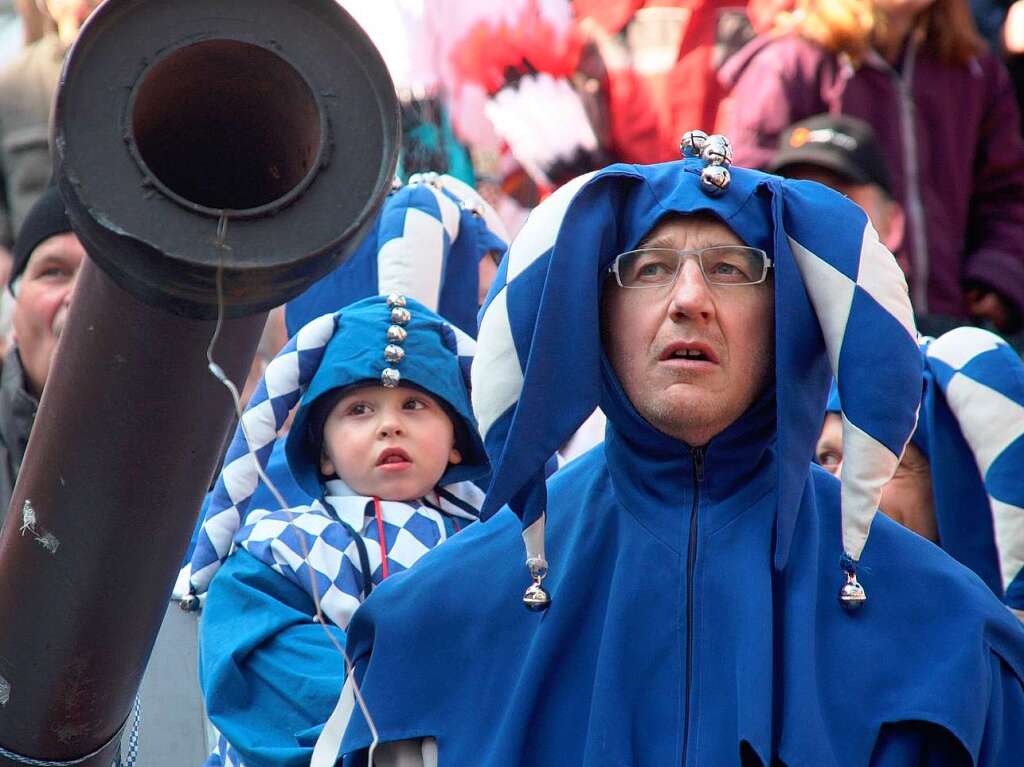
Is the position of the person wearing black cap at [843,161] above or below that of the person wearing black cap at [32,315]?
above

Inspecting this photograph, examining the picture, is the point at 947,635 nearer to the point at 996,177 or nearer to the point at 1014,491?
the point at 1014,491

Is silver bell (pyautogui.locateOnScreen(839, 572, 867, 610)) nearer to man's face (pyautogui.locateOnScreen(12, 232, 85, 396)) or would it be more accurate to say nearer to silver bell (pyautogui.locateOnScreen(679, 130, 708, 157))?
silver bell (pyautogui.locateOnScreen(679, 130, 708, 157))

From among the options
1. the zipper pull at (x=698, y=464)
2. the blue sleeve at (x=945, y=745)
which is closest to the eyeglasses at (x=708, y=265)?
the zipper pull at (x=698, y=464)

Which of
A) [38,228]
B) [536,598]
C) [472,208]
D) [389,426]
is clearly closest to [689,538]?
[536,598]

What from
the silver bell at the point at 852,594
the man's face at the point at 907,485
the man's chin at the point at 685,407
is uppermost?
the man's chin at the point at 685,407

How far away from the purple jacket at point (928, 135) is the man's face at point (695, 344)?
2408mm

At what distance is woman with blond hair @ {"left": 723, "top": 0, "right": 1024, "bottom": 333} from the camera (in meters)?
5.71

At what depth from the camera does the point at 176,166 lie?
2477 mm

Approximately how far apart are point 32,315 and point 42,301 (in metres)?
0.05

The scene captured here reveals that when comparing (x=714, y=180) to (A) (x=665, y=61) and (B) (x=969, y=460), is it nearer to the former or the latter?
(B) (x=969, y=460)

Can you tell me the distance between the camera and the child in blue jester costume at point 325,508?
3873 mm

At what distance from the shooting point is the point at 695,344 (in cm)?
Result: 329

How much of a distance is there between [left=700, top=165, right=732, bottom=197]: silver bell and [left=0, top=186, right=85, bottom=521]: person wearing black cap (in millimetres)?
2409

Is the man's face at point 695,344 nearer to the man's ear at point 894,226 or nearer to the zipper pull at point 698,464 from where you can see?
the zipper pull at point 698,464
